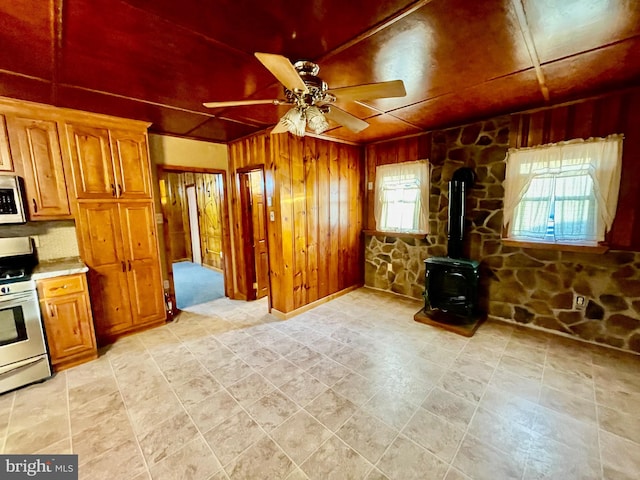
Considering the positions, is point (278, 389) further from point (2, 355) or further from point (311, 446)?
point (2, 355)

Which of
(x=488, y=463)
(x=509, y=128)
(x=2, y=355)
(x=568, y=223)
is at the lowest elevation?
(x=488, y=463)

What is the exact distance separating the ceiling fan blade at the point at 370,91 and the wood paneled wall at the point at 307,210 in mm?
1770

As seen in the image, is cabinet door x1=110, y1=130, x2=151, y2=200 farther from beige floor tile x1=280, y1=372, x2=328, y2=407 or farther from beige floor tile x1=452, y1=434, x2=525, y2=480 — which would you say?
beige floor tile x1=452, y1=434, x2=525, y2=480

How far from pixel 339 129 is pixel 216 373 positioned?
3222mm

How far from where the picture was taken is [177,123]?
3105 mm

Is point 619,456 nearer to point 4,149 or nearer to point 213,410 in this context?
point 213,410

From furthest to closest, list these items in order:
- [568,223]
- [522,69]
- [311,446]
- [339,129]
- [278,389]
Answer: [339,129], [568,223], [278,389], [522,69], [311,446]

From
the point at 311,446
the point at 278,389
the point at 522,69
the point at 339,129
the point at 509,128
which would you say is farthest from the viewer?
the point at 339,129

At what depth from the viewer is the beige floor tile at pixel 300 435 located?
1.67 metres

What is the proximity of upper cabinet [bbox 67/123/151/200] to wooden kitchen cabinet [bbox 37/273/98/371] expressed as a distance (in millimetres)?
930

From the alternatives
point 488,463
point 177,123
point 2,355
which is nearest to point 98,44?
point 177,123

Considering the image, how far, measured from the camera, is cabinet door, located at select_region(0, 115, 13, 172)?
2328 mm

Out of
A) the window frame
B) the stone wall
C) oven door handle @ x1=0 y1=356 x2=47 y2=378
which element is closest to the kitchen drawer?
oven door handle @ x1=0 y1=356 x2=47 y2=378

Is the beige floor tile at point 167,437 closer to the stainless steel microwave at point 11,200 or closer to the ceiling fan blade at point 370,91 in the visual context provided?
the stainless steel microwave at point 11,200
